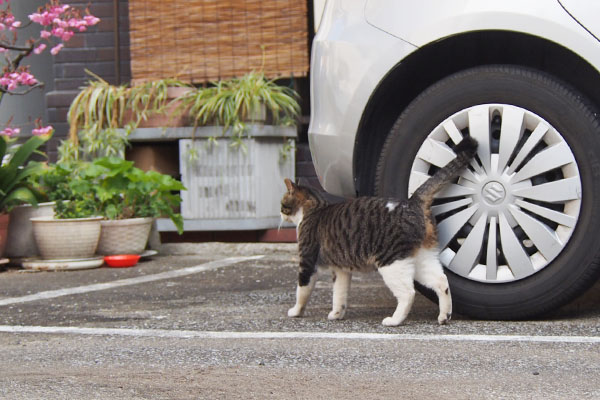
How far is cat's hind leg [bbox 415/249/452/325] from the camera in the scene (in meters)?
3.60

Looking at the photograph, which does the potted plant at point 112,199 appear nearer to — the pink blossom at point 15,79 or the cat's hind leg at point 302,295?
the pink blossom at point 15,79

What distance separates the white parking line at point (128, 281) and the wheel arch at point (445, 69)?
1.82 meters

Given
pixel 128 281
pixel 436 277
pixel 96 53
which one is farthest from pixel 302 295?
pixel 96 53

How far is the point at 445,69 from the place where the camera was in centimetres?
A: 391

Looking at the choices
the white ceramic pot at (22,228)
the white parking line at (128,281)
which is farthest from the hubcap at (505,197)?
the white ceramic pot at (22,228)

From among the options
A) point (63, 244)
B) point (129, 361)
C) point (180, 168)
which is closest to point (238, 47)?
point (180, 168)

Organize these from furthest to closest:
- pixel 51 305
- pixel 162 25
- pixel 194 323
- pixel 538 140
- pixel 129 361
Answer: pixel 162 25
pixel 51 305
pixel 194 323
pixel 538 140
pixel 129 361

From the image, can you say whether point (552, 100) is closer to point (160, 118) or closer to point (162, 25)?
point (160, 118)

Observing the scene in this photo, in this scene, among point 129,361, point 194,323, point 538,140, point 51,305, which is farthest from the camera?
point 51,305

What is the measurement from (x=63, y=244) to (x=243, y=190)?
1.54 metres

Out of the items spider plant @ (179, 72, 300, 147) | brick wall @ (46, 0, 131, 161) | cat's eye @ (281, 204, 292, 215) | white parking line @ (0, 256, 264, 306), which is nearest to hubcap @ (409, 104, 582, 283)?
cat's eye @ (281, 204, 292, 215)

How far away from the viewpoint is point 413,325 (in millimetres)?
3670

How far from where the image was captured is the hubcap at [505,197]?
11.4 ft

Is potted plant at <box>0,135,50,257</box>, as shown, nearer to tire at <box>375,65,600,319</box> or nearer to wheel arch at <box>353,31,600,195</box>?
wheel arch at <box>353,31,600,195</box>
